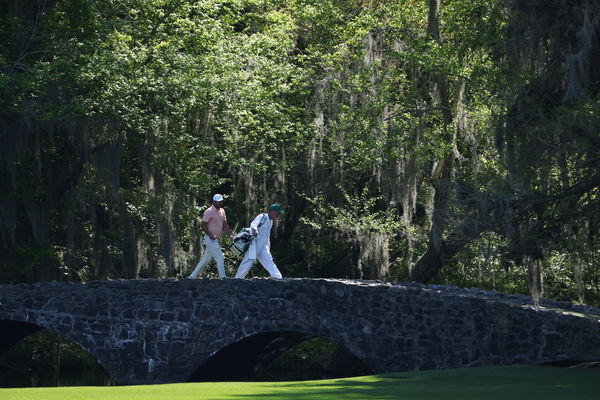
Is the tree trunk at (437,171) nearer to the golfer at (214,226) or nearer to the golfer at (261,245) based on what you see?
the golfer at (261,245)

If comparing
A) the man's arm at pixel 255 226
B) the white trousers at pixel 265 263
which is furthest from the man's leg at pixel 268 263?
the man's arm at pixel 255 226

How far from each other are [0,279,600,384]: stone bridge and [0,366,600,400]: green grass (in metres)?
1.16

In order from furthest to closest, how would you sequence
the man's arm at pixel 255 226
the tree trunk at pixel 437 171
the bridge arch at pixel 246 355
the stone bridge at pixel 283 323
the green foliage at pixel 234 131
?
the tree trunk at pixel 437 171 < the green foliage at pixel 234 131 < the bridge arch at pixel 246 355 < the man's arm at pixel 255 226 < the stone bridge at pixel 283 323

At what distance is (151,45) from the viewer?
24.0 meters

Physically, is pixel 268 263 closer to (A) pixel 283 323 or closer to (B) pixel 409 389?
(A) pixel 283 323

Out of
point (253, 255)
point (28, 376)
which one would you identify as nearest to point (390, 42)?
point (253, 255)

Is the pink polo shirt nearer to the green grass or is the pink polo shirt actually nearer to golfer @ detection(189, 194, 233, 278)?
golfer @ detection(189, 194, 233, 278)

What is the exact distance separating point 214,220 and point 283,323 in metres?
2.15

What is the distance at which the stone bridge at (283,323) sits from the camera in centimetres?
1625

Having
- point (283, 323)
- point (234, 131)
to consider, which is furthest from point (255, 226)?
point (234, 131)

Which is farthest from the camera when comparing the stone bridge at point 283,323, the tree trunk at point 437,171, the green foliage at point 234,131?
the tree trunk at point 437,171

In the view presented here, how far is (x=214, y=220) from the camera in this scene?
19391 millimetres

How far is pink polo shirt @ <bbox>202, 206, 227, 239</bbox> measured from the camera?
19.4m

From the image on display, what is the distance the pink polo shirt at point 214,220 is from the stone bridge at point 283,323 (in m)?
0.93
